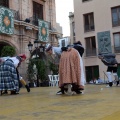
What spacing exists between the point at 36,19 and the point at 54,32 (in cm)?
230

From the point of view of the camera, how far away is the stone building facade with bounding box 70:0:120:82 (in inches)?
1110

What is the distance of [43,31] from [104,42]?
9188 mm

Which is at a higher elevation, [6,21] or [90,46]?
[6,21]

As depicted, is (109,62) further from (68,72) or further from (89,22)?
(89,22)

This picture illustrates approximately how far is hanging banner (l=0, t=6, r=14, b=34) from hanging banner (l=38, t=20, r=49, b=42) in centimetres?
323

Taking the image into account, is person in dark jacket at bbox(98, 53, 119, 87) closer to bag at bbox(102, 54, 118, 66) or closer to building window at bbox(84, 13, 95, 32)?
bag at bbox(102, 54, 118, 66)

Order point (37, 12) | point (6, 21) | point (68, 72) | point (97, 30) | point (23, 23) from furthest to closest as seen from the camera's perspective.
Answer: point (97, 30) → point (37, 12) → point (23, 23) → point (6, 21) → point (68, 72)

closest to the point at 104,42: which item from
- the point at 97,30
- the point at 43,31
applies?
the point at 97,30

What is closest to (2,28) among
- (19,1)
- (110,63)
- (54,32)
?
(19,1)

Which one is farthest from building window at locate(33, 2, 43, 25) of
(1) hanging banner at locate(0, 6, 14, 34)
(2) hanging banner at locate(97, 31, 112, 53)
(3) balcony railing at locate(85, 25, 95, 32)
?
(3) balcony railing at locate(85, 25, 95, 32)

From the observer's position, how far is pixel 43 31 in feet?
70.8

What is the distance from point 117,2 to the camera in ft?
91.9

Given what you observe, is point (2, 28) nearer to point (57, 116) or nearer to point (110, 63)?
point (110, 63)

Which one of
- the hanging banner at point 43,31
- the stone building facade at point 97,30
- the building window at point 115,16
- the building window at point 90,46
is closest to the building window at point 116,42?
the stone building facade at point 97,30
